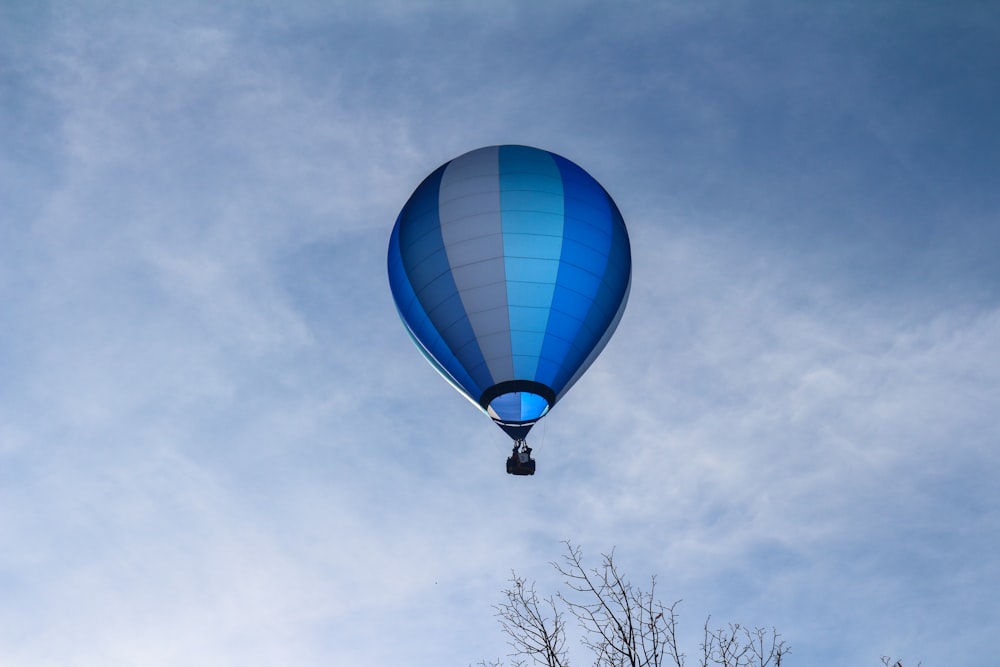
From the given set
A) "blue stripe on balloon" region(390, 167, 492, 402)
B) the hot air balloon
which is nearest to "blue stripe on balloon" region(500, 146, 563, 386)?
the hot air balloon

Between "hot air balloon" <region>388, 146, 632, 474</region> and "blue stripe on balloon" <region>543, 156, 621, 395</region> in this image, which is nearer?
"hot air balloon" <region>388, 146, 632, 474</region>

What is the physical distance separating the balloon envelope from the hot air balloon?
0.03 m

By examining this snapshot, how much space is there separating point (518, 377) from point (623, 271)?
15.3ft

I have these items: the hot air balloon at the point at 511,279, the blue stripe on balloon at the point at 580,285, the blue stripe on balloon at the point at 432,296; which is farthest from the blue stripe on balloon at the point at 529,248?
the blue stripe on balloon at the point at 432,296

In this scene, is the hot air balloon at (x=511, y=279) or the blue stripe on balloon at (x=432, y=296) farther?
the blue stripe on balloon at (x=432, y=296)

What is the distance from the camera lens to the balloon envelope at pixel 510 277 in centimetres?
2523

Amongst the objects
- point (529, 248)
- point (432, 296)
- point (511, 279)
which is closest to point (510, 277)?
point (511, 279)

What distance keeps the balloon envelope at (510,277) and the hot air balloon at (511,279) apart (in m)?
0.03

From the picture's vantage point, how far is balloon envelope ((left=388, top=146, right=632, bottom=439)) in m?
25.2

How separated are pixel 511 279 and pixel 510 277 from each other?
6cm

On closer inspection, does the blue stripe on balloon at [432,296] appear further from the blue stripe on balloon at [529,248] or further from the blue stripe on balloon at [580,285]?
the blue stripe on balloon at [580,285]

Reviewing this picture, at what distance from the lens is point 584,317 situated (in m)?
26.1

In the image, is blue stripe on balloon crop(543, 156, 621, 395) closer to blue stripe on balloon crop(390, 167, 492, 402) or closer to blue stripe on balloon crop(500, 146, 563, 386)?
blue stripe on balloon crop(500, 146, 563, 386)

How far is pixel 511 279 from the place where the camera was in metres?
25.4
